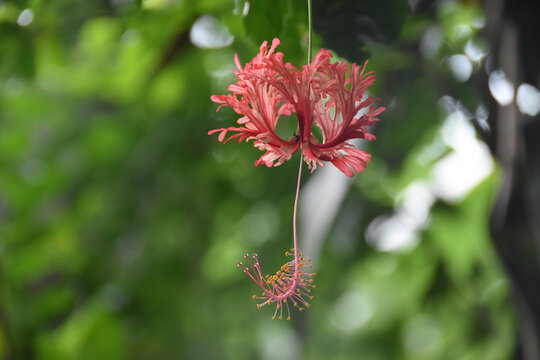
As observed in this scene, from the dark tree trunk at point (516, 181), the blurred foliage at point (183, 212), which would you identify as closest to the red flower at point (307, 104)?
the blurred foliage at point (183, 212)

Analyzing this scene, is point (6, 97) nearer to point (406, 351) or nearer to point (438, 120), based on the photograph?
point (438, 120)

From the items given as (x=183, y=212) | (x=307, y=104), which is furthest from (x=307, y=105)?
(x=183, y=212)

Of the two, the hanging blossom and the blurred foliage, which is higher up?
the hanging blossom

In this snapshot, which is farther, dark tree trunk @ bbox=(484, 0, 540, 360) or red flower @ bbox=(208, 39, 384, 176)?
dark tree trunk @ bbox=(484, 0, 540, 360)

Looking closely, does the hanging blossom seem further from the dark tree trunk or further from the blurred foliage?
the dark tree trunk

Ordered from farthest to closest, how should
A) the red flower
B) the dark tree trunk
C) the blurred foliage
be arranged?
the blurred foliage < the dark tree trunk < the red flower

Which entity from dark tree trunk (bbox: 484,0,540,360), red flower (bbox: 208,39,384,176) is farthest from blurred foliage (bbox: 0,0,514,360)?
red flower (bbox: 208,39,384,176)

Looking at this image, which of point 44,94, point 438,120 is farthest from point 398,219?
point 44,94
